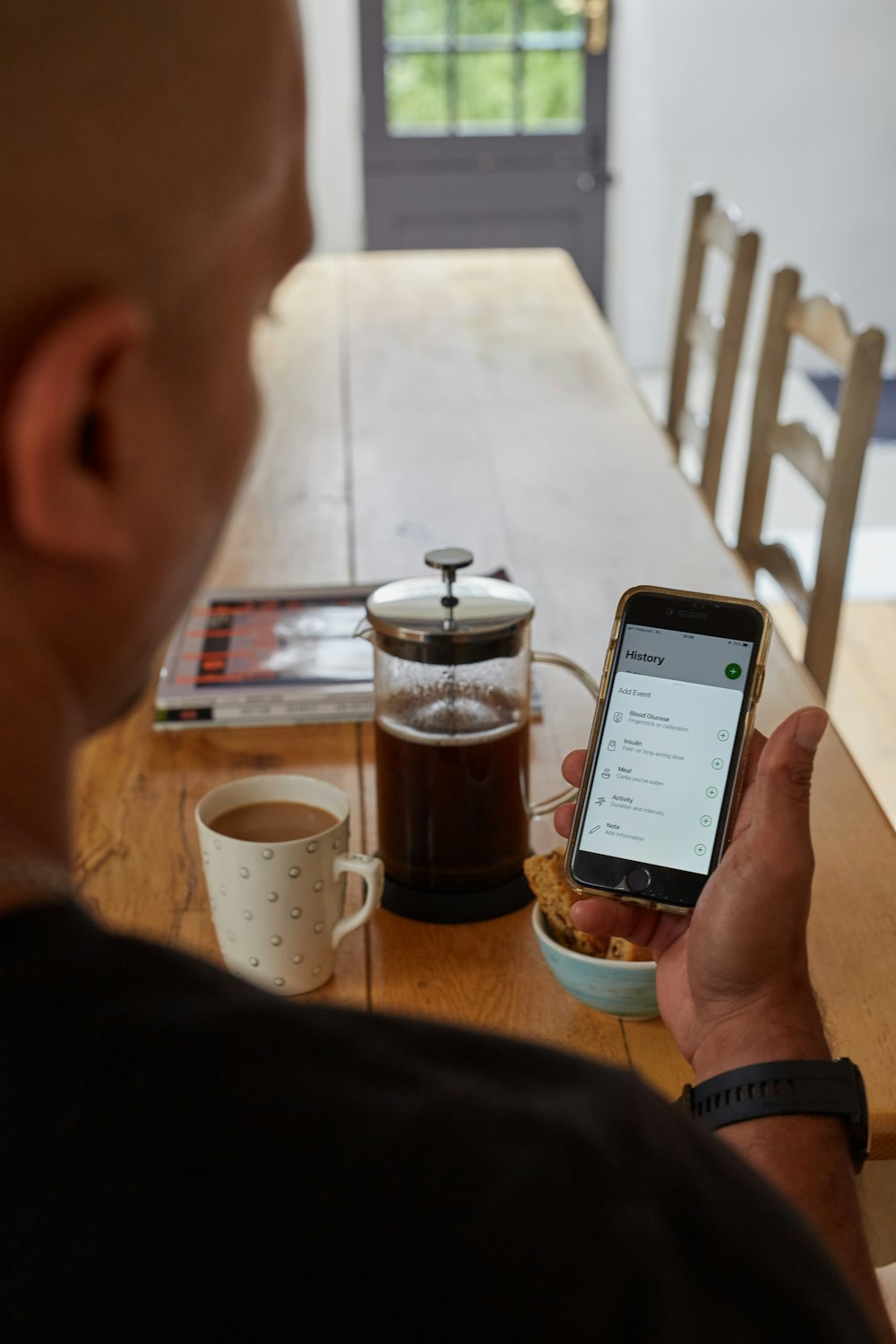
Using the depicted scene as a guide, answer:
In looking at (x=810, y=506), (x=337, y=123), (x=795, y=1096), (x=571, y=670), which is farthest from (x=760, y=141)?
(x=795, y=1096)

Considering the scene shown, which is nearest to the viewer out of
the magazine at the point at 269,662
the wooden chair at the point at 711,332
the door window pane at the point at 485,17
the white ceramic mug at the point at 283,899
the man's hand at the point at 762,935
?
the man's hand at the point at 762,935

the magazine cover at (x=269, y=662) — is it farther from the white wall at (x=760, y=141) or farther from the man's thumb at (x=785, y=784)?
the white wall at (x=760, y=141)

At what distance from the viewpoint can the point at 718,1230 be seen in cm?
37

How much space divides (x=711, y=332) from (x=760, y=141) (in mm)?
3093

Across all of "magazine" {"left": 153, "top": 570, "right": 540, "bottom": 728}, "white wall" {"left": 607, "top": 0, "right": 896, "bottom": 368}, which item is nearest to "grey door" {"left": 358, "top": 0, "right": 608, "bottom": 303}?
"white wall" {"left": 607, "top": 0, "right": 896, "bottom": 368}

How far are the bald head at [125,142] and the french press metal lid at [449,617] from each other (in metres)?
0.47

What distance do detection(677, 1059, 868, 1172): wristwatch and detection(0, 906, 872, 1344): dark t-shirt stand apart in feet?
0.99

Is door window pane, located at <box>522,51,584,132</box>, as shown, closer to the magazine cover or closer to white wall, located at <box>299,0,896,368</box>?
white wall, located at <box>299,0,896,368</box>

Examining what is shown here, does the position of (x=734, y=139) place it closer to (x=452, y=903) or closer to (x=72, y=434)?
(x=452, y=903)

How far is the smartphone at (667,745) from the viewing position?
84 centimetres

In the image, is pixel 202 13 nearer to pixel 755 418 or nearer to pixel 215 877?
pixel 215 877

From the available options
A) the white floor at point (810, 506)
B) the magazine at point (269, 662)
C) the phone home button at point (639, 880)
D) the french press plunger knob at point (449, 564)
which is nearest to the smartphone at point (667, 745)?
the phone home button at point (639, 880)

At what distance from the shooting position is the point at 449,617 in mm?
894

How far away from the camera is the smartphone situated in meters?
0.84
